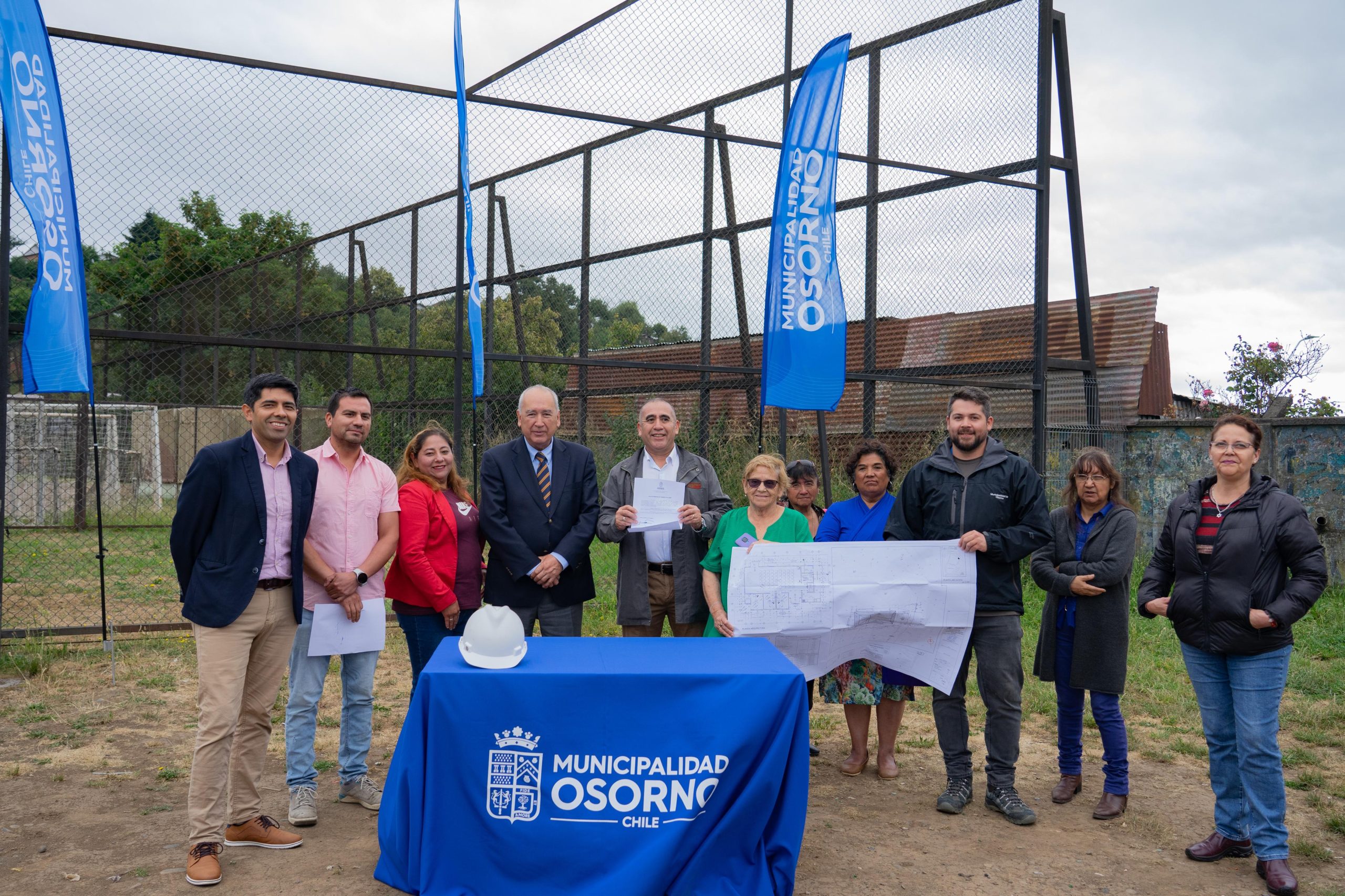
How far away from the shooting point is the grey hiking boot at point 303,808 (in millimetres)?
4285

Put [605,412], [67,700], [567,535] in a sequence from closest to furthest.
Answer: [567,535] → [67,700] → [605,412]

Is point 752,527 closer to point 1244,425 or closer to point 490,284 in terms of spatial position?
point 1244,425

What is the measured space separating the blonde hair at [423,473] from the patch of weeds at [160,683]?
2939mm

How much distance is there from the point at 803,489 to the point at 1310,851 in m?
2.79

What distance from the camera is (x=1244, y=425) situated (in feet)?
13.3

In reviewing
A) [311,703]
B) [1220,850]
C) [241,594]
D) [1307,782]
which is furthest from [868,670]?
[241,594]

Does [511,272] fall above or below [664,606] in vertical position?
above

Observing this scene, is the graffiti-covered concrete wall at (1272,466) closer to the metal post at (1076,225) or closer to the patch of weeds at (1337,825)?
the metal post at (1076,225)

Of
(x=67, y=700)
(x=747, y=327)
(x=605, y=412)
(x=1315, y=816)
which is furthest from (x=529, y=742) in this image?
(x=605, y=412)

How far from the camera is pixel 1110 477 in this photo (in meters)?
4.80

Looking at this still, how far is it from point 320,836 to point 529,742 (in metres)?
1.40

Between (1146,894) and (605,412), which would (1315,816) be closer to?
(1146,894)

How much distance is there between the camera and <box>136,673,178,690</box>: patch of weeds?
663 centimetres

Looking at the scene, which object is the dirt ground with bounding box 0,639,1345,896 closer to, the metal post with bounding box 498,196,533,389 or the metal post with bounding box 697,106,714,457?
the metal post with bounding box 697,106,714,457
